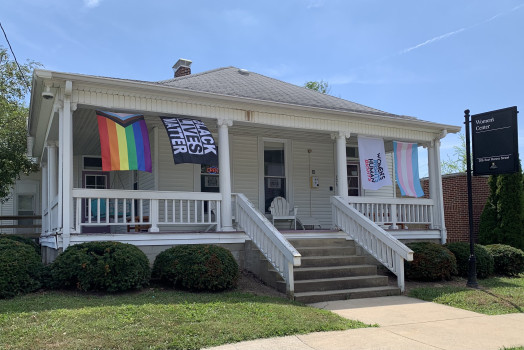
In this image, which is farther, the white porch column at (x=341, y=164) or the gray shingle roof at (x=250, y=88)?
the white porch column at (x=341, y=164)

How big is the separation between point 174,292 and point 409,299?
4378mm

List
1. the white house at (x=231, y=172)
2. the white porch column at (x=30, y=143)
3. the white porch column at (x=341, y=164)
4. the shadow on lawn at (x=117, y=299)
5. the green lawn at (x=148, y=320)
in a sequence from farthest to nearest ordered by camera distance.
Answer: the white porch column at (x=30, y=143), the white porch column at (x=341, y=164), the white house at (x=231, y=172), the shadow on lawn at (x=117, y=299), the green lawn at (x=148, y=320)

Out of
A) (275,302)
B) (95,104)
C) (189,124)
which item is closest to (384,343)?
(275,302)

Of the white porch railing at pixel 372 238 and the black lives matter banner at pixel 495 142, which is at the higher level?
the black lives matter banner at pixel 495 142

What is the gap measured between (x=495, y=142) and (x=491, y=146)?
0.40ft

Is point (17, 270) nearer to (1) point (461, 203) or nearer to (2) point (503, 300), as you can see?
(2) point (503, 300)

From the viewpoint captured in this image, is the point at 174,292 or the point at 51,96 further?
the point at 51,96

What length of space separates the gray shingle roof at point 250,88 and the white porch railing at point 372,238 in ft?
8.74

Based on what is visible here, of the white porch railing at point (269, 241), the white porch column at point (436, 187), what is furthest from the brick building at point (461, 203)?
the white porch railing at point (269, 241)

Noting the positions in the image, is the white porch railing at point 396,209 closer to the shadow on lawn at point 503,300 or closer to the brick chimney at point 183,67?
the shadow on lawn at point 503,300

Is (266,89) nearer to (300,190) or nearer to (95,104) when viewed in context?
(300,190)

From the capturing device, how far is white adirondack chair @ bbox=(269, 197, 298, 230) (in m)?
12.9

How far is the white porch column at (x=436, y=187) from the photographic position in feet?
42.9

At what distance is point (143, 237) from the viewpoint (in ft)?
30.6
